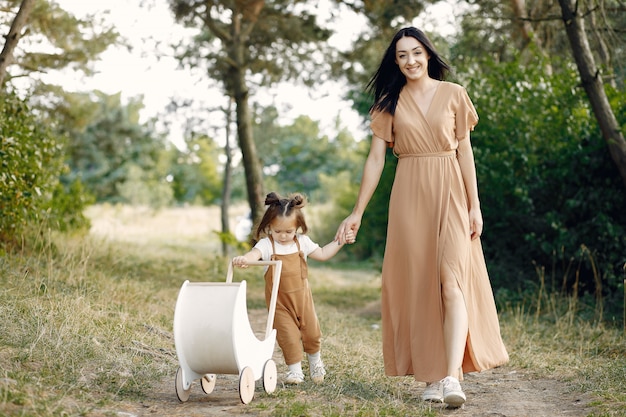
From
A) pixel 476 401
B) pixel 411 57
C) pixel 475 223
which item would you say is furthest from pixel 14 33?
pixel 476 401

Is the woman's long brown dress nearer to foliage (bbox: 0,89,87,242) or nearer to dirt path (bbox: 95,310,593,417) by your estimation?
dirt path (bbox: 95,310,593,417)

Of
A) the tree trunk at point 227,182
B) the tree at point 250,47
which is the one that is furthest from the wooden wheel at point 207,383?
the tree trunk at point 227,182

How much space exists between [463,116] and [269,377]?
189cm

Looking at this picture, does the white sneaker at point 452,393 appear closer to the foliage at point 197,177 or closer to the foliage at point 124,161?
the foliage at point 124,161

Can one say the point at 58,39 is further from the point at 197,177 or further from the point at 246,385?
→ the point at 197,177

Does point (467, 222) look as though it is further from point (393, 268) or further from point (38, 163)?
point (38, 163)

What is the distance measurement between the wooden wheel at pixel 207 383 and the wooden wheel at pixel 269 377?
35cm

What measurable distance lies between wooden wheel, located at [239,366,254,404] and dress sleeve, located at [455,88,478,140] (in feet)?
6.01

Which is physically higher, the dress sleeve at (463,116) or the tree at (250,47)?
the tree at (250,47)

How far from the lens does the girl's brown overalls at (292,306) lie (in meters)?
4.72

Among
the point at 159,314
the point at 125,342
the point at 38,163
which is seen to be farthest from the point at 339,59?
the point at 125,342

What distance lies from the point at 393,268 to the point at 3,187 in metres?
4.89

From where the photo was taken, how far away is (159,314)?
7180mm

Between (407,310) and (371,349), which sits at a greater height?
(407,310)
